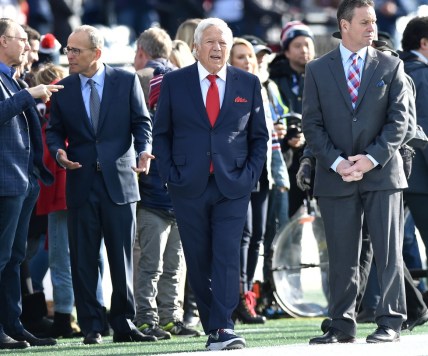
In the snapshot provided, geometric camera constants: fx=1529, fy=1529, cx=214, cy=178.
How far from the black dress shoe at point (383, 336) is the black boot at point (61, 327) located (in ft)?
9.79

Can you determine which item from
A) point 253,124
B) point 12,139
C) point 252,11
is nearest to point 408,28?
point 253,124

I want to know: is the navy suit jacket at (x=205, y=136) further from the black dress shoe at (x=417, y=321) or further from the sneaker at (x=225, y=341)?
the black dress shoe at (x=417, y=321)

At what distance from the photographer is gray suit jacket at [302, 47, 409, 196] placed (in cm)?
1030

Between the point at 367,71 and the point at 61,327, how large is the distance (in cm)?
347

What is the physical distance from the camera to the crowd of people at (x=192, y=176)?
10367 millimetres

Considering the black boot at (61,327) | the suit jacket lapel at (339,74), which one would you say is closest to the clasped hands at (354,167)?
the suit jacket lapel at (339,74)

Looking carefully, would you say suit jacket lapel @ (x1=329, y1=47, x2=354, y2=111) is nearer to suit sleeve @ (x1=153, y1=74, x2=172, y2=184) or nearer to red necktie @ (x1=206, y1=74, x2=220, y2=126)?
red necktie @ (x1=206, y1=74, x2=220, y2=126)

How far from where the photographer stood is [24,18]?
20781 millimetres

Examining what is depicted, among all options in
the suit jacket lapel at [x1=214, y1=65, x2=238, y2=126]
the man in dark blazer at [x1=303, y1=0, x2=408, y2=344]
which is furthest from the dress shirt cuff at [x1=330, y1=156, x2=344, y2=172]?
the suit jacket lapel at [x1=214, y1=65, x2=238, y2=126]

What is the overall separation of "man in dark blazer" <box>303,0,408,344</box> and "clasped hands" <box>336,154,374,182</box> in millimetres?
15

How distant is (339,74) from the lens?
10.4 meters

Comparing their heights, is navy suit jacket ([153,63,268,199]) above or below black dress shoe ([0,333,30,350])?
above

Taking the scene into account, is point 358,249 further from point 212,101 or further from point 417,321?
point 417,321

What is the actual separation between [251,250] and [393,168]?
3294 mm
